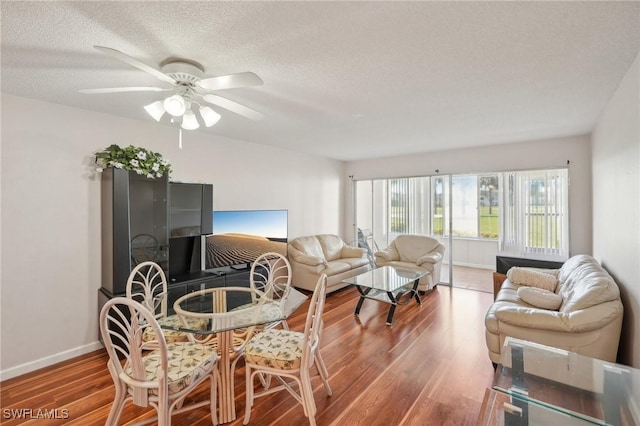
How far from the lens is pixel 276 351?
2.00m

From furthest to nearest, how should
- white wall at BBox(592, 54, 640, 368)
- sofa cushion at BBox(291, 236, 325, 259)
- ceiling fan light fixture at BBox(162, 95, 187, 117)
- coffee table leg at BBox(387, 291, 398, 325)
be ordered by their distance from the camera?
sofa cushion at BBox(291, 236, 325, 259) → coffee table leg at BBox(387, 291, 398, 325) → white wall at BBox(592, 54, 640, 368) → ceiling fan light fixture at BBox(162, 95, 187, 117)

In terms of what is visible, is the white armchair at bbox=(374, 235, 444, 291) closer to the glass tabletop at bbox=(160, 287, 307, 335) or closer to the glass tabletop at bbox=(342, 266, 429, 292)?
the glass tabletop at bbox=(342, 266, 429, 292)

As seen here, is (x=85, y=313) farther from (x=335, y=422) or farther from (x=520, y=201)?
(x=520, y=201)

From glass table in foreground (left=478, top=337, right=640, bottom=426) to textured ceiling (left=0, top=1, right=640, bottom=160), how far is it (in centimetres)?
196

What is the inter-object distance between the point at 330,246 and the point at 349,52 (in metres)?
4.14

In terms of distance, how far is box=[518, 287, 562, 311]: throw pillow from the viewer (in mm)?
2738

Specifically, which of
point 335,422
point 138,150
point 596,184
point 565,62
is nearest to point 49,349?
point 138,150

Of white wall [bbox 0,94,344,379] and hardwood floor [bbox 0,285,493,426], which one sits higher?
white wall [bbox 0,94,344,379]

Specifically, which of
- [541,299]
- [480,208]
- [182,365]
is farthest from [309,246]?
Result: [480,208]

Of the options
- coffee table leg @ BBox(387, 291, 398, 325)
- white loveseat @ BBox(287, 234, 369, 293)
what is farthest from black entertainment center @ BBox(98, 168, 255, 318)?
coffee table leg @ BBox(387, 291, 398, 325)

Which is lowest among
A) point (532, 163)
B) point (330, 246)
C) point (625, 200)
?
point (330, 246)

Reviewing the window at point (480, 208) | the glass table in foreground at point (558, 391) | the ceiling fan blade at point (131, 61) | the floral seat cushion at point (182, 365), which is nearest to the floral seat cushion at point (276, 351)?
the floral seat cushion at point (182, 365)
